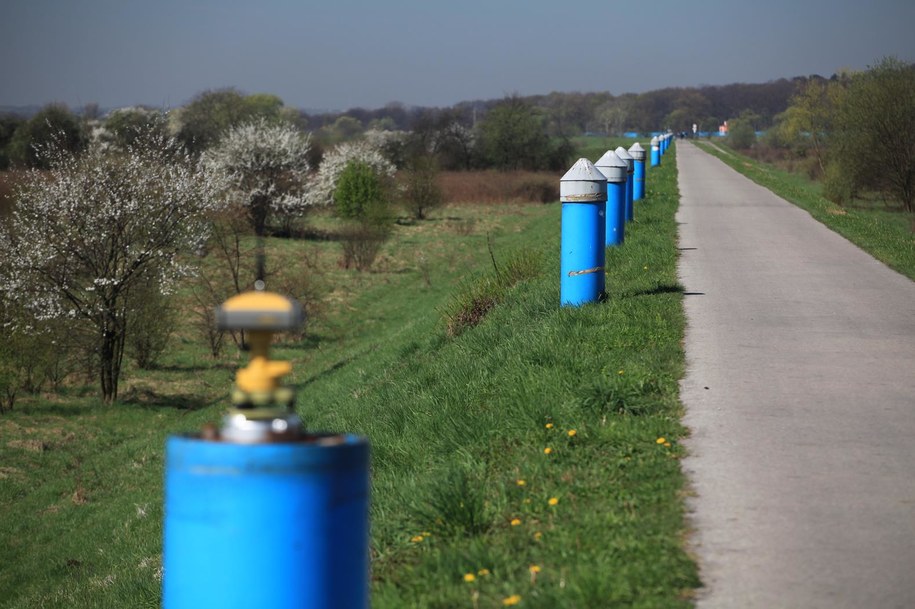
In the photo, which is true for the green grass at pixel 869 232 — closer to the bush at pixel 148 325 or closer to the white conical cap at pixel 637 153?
the white conical cap at pixel 637 153

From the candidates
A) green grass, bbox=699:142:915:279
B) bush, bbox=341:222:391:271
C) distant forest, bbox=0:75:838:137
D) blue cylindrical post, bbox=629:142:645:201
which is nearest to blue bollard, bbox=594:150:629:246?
green grass, bbox=699:142:915:279

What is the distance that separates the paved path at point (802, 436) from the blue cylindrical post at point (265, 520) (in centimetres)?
159

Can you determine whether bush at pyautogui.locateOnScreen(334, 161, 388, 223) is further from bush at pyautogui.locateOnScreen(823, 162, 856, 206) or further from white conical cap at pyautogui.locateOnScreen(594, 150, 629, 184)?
white conical cap at pyautogui.locateOnScreen(594, 150, 629, 184)

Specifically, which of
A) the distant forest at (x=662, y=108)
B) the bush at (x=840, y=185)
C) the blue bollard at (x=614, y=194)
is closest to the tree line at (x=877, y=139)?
the bush at (x=840, y=185)

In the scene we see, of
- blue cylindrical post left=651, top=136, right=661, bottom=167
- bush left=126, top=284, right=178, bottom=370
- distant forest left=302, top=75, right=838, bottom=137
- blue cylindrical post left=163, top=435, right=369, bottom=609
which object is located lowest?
bush left=126, top=284, right=178, bottom=370

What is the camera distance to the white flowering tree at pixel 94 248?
78.2 feet

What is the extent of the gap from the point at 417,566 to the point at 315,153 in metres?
70.9

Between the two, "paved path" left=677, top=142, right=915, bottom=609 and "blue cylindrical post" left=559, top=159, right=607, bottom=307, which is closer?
"paved path" left=677, top=142, right=915, bottom=609

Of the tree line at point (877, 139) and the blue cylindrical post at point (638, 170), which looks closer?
the blue cylindrical post at point (638, 170)

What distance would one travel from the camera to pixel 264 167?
50.6 meters

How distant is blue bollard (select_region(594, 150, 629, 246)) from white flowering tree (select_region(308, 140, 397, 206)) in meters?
34.5

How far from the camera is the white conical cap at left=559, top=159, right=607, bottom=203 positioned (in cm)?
989

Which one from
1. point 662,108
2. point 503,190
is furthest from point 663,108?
point 503,190

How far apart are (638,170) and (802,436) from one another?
61.5 ft
